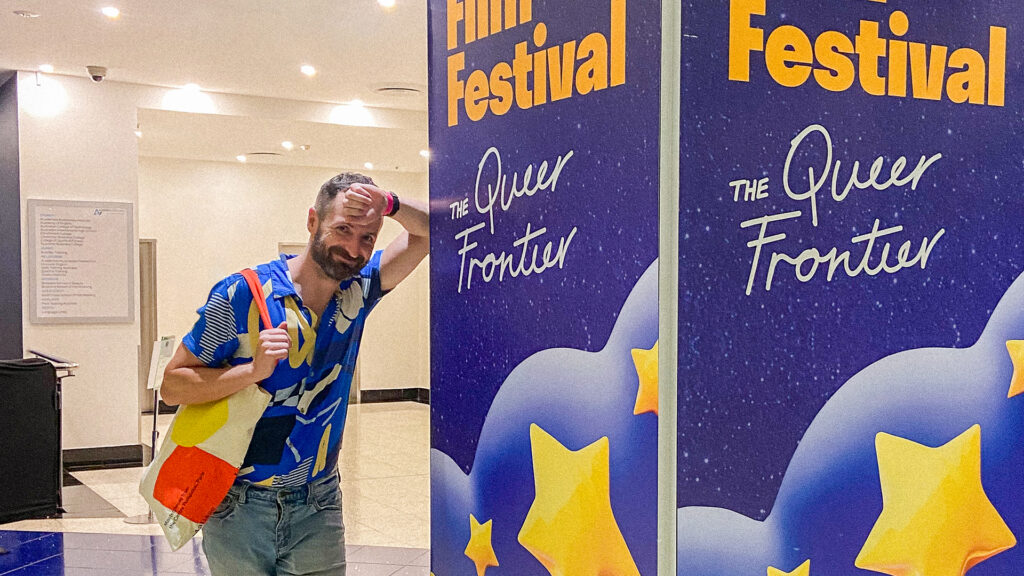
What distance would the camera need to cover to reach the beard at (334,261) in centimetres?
203

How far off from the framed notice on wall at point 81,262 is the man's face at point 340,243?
6641mm

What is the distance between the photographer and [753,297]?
1.19 m

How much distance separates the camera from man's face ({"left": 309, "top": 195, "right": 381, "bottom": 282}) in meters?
2.01

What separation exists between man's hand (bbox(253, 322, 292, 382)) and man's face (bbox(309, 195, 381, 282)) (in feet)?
0.59

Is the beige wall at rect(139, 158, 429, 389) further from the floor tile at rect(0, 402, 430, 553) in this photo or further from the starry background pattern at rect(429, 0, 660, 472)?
the starry background pattern at rect(429, 0, 660, 472)

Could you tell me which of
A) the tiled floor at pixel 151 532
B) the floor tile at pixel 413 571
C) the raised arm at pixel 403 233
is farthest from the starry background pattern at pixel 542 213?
the tiled floor at pixel 151 532

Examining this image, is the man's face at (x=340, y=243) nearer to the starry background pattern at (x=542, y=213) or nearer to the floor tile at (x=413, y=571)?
the starry background pattern at (x=542, y=213)

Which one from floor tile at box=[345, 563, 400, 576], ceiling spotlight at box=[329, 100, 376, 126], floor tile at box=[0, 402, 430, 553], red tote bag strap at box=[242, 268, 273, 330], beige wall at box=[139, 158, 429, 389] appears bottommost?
floor tile at box=[0, 402, 430, 553]

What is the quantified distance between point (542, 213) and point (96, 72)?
7226mm

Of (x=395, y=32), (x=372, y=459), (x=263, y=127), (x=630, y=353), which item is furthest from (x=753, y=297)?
(x=263, y=127)

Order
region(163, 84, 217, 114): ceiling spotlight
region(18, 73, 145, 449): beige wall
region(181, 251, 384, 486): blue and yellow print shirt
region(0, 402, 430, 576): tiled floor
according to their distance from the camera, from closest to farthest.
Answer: region(181, 251, 384, 486): blue and yellow print shirt
region(0, 402, 430, 576): tiled floor
region(18, 73, 145, 449): beige wall
region(163, 84, 217, 114): ceiling spotlight

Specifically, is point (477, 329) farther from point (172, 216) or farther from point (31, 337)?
point (172, 216)

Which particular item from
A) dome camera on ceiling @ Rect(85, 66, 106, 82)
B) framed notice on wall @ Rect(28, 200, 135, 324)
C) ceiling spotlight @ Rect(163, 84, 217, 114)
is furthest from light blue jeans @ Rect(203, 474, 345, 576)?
ceiling spotlight @ Rect(163, 84, 217, 114)

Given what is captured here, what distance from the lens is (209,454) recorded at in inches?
78.6
